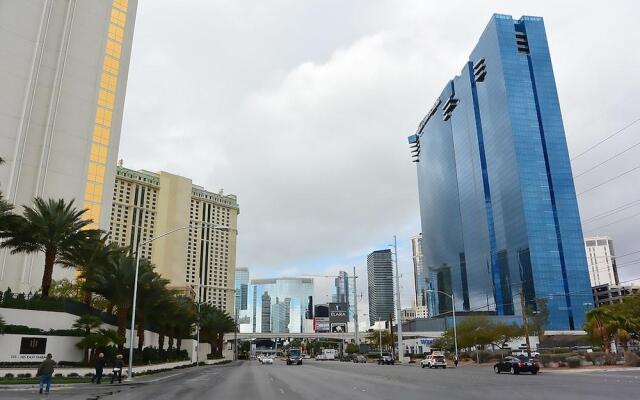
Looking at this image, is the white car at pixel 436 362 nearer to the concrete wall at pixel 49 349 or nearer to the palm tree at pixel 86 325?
the palm tree at pixel 86 325

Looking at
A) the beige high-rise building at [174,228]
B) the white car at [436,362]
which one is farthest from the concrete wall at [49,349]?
the beige high-rise building at [174,228]

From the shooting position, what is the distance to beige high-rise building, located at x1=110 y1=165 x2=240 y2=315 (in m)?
140

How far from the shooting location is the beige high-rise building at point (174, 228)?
5507 inches

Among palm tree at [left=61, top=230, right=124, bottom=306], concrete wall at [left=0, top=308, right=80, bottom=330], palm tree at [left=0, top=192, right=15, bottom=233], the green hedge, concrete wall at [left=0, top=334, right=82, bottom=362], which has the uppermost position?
palm tree at [left=0, top=192, right=15, bottom=233]

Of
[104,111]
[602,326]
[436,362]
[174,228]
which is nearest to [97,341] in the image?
[436,362]

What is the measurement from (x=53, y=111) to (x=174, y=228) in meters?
77.7

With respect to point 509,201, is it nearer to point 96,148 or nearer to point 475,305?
point 475,305

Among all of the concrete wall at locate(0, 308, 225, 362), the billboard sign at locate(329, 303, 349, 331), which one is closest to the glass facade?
the concrete wall at locate(0, 308, 225, 362)

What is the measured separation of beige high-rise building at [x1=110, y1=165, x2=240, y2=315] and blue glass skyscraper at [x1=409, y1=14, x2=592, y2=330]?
275ft

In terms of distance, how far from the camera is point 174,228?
5517 inches

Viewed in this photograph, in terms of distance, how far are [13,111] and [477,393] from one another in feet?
201

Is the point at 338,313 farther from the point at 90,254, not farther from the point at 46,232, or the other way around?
the point at 46,232

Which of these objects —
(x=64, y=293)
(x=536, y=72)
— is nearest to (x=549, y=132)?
(x=536, y=72)

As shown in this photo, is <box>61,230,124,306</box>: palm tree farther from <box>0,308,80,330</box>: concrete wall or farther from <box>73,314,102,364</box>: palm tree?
<box>0,308,80,330</box>: concrete wall
